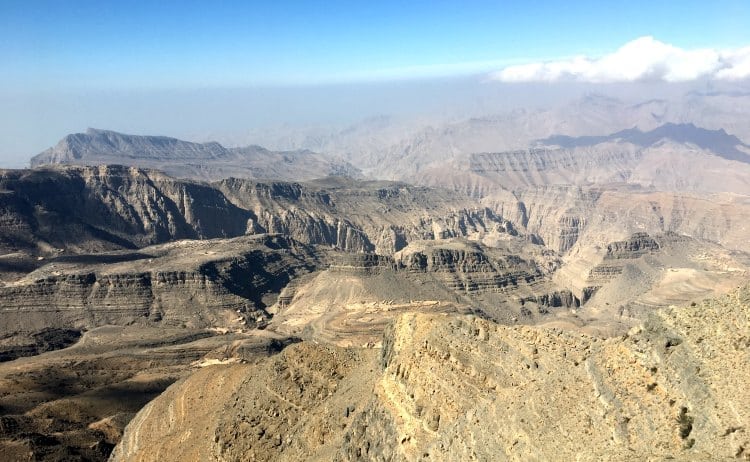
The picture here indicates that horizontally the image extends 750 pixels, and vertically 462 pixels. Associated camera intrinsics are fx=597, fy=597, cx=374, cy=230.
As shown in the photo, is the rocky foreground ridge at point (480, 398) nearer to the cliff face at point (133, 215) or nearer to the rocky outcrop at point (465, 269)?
the rocky outcrop at point (465, 269)

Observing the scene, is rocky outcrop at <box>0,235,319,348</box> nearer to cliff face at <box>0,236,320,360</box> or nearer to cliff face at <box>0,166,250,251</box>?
cliff face at <box>0,236,320,360</box>

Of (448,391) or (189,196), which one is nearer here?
(448,391)

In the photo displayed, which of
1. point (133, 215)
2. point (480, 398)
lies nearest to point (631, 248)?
point (480, 398)

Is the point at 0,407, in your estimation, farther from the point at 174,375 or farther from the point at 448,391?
the point at 448,391

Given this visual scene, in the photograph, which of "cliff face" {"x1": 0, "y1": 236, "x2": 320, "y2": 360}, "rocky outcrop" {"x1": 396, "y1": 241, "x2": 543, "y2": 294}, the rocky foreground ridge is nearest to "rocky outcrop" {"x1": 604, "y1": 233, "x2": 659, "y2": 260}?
"rocky outcrop" {"x1": 396, "y1": 241, "x2": 543, "y2": 294}

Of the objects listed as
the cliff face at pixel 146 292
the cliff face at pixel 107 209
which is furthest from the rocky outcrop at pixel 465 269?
the cliff face at pixel 107 209

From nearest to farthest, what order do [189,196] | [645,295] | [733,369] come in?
[733,369] → [645,295] → [189,196]

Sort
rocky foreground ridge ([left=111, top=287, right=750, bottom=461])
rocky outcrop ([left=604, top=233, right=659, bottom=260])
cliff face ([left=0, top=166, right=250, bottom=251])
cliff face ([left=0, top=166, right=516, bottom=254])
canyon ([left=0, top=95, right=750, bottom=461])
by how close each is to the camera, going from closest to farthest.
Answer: rocky foreground ridge ([left=111, top=287, right=750, bottom=461]) < canyon ([left=0, top=95, right=750, bottom=461]) < rocky outcrop ([left=604, top=233, right=659, bottom=260]) < cliff face ([left=0, top=166, right=250, bottom=251]) < cliff face ([left=0, top=166, right=516, bottom=254])

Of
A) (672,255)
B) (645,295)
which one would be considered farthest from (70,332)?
(672,255)

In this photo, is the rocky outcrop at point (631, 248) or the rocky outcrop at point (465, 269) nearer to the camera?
the rocky outcrop at point (465, 269)
